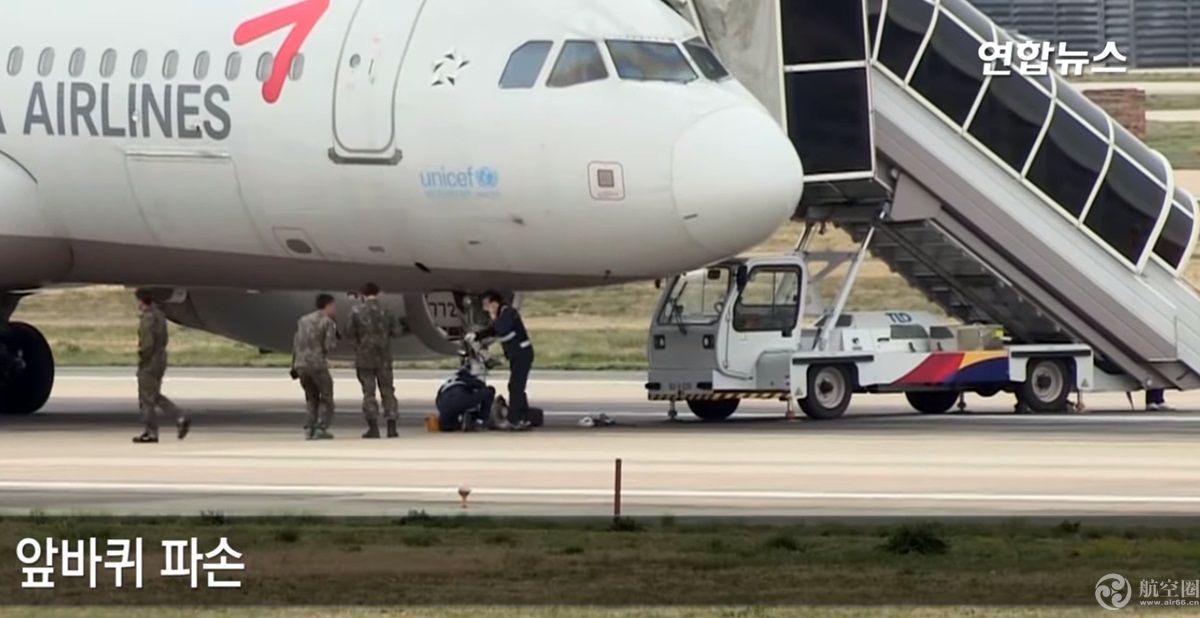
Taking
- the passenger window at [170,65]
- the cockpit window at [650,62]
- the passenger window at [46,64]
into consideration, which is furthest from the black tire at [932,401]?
the passenger window at [46,64]

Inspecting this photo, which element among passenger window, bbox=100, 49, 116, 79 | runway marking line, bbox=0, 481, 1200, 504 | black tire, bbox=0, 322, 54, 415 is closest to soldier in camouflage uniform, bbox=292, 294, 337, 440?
passenger window, bbox=100, 49, 116, 79

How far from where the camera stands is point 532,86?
30078mm

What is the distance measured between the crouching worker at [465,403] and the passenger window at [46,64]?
607 cm

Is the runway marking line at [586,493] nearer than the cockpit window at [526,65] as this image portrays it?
Yes

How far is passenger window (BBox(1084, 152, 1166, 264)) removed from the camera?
3553 cm

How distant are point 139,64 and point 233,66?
126 centimetres

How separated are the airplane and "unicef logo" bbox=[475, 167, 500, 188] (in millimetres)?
24

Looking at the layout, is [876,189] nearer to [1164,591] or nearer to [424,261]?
[424,261]

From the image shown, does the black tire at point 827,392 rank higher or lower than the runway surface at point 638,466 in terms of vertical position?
higher

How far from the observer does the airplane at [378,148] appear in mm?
29672

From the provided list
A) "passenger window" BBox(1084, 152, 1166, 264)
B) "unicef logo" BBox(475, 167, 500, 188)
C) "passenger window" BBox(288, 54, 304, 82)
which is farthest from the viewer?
"passenger window" BBox(1084, 152, 1166, 264)

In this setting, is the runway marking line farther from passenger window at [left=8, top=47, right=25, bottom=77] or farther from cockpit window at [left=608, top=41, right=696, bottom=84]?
passenger window at [left=8, top=47, right=25, bottom=77]

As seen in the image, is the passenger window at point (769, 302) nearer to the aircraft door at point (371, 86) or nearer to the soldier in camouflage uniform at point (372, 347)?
the soldier in camouflage uniform at point (372, 347)

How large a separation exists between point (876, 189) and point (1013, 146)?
188 centimetres
